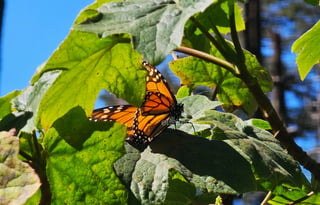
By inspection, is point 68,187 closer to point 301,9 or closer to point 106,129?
point 106,129

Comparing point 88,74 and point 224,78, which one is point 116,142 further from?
point 224,78

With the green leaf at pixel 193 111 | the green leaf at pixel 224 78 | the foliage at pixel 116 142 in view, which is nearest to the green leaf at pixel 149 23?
the foliage at pixel 116 142

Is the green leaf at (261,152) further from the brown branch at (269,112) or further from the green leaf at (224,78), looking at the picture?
the green leaf at (224,78)

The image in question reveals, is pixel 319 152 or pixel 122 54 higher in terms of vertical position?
pixel 122 54

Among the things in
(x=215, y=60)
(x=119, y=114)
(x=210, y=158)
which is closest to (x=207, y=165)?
(x=210, y=158)

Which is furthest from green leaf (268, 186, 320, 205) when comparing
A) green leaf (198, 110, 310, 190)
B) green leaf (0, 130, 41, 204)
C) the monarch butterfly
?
green leaf (0, 130, 41, 204)

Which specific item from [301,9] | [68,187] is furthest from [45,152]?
[301,9]

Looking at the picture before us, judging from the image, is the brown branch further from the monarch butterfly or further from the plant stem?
the monarch butterfly
